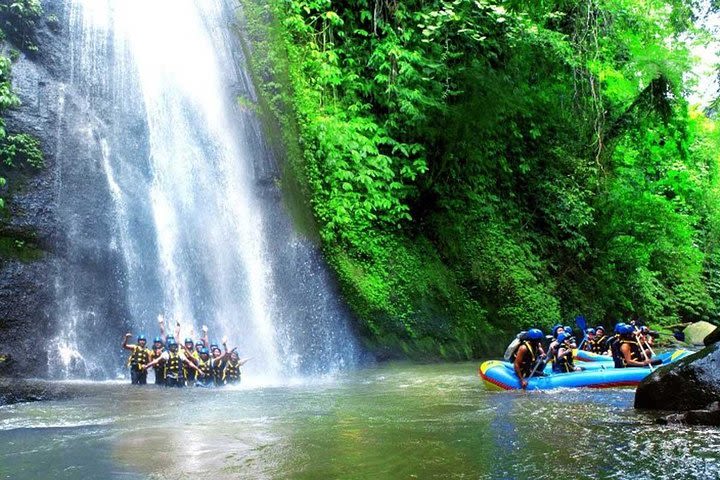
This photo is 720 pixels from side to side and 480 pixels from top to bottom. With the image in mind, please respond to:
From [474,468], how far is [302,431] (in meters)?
2.23

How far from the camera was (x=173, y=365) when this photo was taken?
11211 mm

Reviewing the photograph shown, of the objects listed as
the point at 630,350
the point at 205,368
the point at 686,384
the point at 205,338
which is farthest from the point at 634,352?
the point at 205,338

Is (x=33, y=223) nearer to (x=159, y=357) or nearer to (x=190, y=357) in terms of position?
(x=159, y=357)

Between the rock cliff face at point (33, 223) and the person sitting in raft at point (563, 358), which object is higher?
the rock cliff face at point (33, 223)

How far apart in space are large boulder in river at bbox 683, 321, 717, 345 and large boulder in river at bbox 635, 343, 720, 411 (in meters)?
16.0

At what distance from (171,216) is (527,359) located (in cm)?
843

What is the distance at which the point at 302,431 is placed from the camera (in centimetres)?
655

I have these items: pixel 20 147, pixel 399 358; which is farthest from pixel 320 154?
pixel 20 147

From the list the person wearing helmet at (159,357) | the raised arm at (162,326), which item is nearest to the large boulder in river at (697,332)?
the raised arm at (162,326)

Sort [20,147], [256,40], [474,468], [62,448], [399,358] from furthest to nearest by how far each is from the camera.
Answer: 1. [256,40]
2. [399,358]
3. [20,147]
4. [62,448]
5. [474,468]

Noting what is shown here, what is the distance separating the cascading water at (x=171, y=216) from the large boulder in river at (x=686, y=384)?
297 inches

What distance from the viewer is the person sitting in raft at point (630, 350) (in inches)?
435

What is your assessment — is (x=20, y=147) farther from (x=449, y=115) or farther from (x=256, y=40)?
(x=449, y=115)

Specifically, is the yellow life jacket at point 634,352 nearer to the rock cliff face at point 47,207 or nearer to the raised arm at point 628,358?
the raised arm at point 628,358
